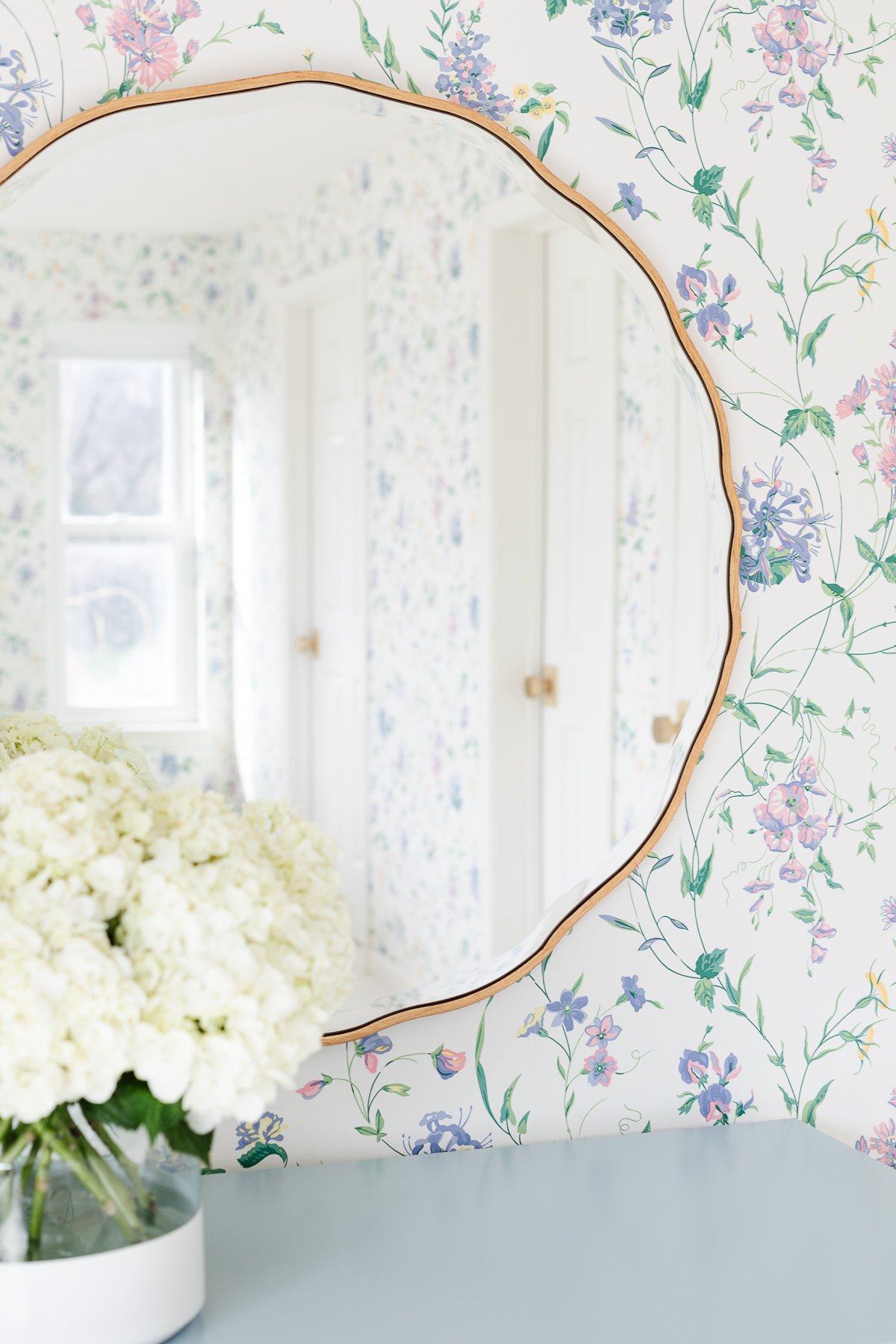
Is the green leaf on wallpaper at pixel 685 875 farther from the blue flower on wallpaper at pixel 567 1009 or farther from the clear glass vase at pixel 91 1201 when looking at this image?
the clear glass vase at pixel 91 1201

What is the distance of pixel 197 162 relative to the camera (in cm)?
120

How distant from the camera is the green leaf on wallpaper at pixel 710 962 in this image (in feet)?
3.87

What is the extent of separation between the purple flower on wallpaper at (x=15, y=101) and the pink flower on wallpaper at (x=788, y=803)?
851 millimetres

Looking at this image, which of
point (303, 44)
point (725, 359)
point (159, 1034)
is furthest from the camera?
point (725, 359)

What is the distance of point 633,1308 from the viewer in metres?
0.85

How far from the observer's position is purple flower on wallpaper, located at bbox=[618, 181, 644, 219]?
43.9 inches

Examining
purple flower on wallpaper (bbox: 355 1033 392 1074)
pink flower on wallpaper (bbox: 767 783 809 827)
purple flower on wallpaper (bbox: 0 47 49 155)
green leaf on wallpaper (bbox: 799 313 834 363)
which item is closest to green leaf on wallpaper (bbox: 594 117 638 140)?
green leaf on wallpaper (bbox: 799 313 834 363)

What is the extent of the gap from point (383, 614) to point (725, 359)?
0.71m

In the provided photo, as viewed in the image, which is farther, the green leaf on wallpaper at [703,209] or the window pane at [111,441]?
the window pane at [111,441]

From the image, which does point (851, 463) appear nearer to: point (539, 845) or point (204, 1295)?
point (539, 845)

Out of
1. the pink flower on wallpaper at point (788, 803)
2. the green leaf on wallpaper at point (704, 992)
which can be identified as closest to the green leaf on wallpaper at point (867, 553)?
the pink flower on wallpaper at point (788, 803)

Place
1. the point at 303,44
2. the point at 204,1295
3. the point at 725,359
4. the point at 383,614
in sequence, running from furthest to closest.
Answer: the point at 383,614, the point at 725,359, the point at 303,44, the point at 204,1295

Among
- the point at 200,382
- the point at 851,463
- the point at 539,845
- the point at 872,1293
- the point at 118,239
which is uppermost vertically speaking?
the point at 118,239

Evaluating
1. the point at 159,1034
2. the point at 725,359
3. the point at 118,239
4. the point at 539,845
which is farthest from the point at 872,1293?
the point at 118,239
